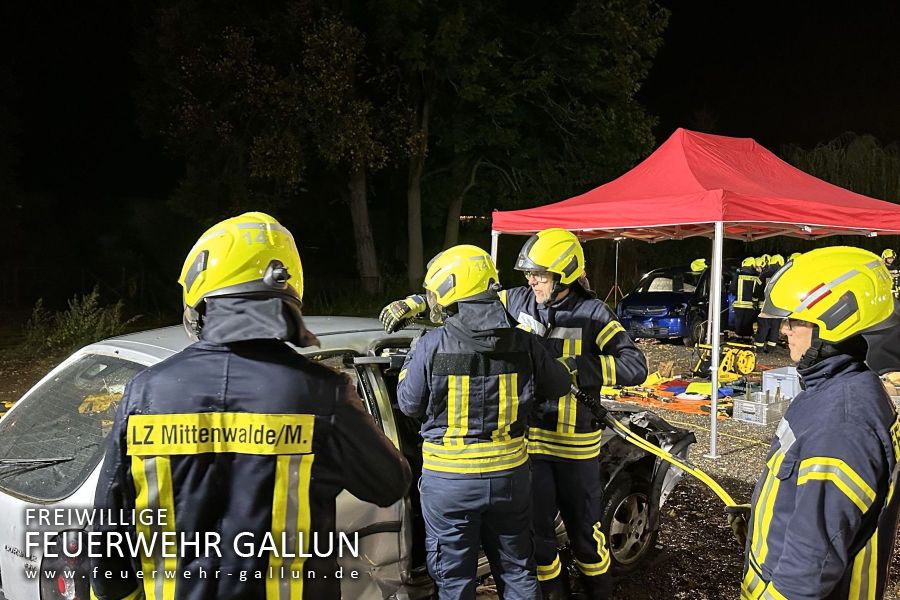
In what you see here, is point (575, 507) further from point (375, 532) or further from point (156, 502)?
point (156, 502)

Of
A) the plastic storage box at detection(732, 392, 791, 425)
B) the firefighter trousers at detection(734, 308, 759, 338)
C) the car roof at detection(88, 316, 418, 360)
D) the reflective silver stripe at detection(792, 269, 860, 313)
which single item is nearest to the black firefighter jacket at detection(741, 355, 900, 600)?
the reflective silver stripe at detection(792, 269, 860, 313)

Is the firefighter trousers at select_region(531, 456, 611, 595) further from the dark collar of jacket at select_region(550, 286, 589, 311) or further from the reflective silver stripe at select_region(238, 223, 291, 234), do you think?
the reflective silver stripe at select_region(238, 223, 291, 234)

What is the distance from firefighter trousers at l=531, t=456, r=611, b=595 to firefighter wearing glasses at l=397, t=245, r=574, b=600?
1.76 feet

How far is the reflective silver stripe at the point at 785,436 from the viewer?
1902 mm

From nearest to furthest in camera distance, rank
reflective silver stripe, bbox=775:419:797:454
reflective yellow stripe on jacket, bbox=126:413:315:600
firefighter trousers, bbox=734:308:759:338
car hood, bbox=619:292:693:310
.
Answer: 1. reflective yellow stripe on jacket, bbox=126:413:315:600
2. reflective silver stripe, bbox=775:419:797:454
3. firefighter trousers, bbox=734:308:759:338
4. car hood, bbox=619:292:693:310

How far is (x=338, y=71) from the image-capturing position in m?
14.8

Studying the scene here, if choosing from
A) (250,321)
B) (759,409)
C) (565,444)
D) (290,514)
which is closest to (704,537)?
(565,444)

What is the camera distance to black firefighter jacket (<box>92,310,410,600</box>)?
1592 mm

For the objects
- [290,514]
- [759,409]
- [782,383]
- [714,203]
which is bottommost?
[759,409]

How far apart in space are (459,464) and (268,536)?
1.17 metres

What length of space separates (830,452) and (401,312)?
1845 millimetres

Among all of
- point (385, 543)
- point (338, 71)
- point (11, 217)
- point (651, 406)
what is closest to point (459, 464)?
point (385, 543)

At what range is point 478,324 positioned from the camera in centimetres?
271

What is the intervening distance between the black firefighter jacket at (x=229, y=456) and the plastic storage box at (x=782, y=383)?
7.30 m
